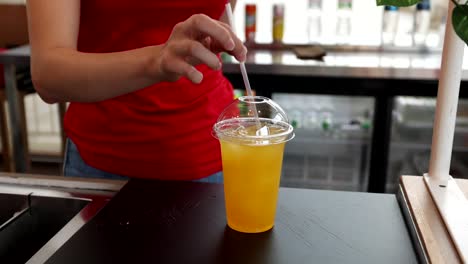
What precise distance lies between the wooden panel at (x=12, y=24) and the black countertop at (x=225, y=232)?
2788 millimetres

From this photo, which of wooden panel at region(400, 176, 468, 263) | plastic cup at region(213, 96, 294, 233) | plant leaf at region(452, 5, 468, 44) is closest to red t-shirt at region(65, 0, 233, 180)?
plastic cup at region(213, 96, 294, 233)

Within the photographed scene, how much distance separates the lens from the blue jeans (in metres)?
1.13

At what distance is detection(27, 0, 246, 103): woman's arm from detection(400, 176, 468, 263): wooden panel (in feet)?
1.21

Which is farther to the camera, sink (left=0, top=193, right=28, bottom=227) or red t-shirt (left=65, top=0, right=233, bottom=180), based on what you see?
red t-shirt (left=65, top=0, right=233, bottom=180)

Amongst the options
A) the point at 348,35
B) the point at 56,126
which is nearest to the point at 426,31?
the point at 348,35

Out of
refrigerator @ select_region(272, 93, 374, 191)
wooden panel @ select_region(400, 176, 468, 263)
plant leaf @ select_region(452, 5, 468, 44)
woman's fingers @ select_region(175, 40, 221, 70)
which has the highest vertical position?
plant leaf @ select_region(452, 5, 468, 44)

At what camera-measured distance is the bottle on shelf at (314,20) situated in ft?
9.05

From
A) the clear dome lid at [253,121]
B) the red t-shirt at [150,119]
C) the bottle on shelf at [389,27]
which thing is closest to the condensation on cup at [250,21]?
the bottle on shelf at [389,27]

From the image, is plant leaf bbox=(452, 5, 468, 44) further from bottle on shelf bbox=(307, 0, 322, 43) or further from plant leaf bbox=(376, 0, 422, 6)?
bottle on shelf bbox=(307, 0, 322, 43)

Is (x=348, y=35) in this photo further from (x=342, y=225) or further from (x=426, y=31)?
(x=342, y=225)

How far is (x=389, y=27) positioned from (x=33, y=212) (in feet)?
7.29

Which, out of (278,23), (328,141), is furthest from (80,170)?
(328,141)

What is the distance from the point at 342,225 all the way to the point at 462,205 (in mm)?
206

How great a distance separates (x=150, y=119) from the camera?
43.2 inches
